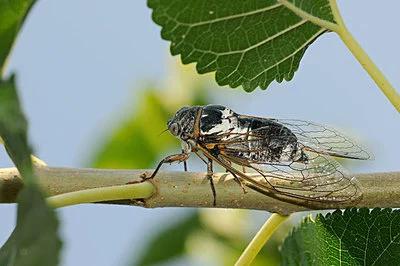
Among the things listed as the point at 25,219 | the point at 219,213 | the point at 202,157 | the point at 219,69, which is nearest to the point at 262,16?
the point at 219,69

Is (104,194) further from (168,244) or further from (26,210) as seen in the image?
(168,244)

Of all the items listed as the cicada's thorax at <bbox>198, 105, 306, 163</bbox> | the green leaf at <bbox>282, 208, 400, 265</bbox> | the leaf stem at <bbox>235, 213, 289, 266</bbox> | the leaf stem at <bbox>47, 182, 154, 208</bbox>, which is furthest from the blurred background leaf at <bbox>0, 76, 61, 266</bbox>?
the cicada's thorax at <bbox>198, 105, 306, 163</bbox>

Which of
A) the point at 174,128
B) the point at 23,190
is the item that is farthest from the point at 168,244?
the point at 23,190

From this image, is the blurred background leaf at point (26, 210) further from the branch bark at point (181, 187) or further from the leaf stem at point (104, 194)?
the branch bark at point (181, 187)

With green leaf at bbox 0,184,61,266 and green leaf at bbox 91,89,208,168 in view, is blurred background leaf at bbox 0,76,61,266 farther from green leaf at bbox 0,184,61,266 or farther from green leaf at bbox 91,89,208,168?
green leaf at bbox 91,89,208,168

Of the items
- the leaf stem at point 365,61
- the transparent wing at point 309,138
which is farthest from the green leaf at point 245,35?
the transparent wing at point 309,138

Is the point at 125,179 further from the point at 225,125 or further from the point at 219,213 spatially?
the point at 219,213
